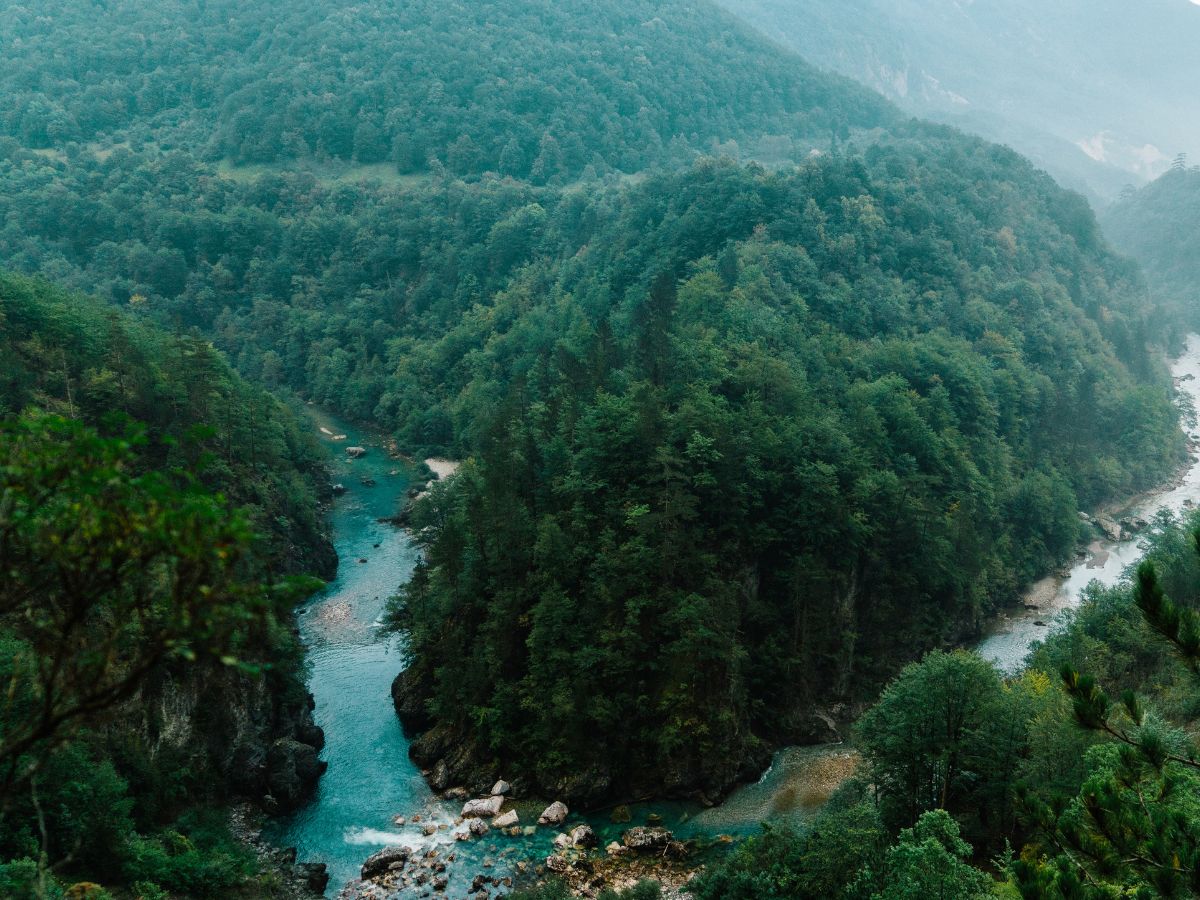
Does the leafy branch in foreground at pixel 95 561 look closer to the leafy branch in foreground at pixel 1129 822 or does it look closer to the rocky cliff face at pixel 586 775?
the leafy branch in foreground at pixel 1129 822

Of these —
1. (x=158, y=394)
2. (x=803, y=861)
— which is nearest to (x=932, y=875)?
(x=803, y=861)

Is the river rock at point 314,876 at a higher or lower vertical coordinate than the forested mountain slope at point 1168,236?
lower

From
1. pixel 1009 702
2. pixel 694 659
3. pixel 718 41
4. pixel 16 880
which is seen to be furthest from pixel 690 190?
pixel 718 41

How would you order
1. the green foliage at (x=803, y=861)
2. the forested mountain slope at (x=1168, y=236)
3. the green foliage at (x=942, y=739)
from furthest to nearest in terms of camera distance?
the forested mountain slope at (x=1168, y=236)
the green foliage at (x=942, y=739)
the green foliage at (x=803, y=861)

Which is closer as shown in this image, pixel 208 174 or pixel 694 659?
pixel 694 659

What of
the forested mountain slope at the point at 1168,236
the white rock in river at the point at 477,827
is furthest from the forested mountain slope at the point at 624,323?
the forested mountain slope at the point at 1168,236

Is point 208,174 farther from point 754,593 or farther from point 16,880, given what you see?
point 16,880
